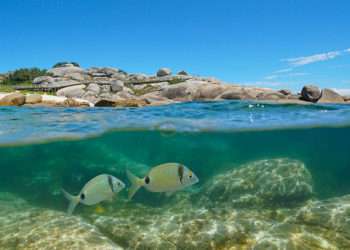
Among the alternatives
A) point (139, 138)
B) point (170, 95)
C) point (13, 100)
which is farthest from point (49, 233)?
point (170, 95)

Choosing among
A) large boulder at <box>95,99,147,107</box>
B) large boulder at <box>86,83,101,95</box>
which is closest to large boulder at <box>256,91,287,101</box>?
large boulder at <box>95,99,147,107</box>

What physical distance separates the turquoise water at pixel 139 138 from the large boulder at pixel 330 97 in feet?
8.53

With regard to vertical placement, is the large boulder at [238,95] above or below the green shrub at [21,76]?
below

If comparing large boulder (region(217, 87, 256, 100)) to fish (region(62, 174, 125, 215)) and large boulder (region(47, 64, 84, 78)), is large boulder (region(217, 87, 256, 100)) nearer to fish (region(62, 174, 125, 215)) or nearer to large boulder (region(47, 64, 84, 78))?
fish (region(62, 174, 125, 215))

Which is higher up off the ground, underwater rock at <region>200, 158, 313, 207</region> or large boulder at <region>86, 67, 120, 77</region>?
large boulder at <region>86, 67, 120, 77</region>

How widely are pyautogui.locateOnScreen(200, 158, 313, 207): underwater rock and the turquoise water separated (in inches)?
22.4

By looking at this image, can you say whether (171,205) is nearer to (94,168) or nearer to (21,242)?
(94,168)

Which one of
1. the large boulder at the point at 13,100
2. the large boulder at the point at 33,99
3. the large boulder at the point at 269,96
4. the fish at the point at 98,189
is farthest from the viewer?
the large boulder at the point at 33,99

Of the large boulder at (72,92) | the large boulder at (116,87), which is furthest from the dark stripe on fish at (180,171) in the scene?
the large boulder at (116,87)

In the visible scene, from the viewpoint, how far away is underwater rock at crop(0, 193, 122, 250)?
25.5 feet

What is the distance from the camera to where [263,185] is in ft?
41.5

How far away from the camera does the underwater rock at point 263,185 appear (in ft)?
40.2

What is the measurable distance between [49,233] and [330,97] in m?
22.5

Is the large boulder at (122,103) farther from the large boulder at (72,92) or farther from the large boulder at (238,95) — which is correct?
the large boulder at (72,92)
